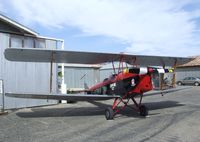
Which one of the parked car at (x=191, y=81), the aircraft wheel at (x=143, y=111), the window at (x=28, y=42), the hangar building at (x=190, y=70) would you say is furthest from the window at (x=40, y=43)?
the hangar building at (x=190, y=70)

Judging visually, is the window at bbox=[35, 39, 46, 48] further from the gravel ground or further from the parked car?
the parked car

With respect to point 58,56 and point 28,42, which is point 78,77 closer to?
point 28,42

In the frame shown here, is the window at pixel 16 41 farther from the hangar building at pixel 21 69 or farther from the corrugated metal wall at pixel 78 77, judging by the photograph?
the corrugated metal wall at pixel 78 77

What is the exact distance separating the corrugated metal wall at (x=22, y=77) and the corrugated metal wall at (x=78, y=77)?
33.5 ft

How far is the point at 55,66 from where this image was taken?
52.8 feet

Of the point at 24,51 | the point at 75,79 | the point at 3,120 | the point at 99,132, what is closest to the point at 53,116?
the point at 3,120

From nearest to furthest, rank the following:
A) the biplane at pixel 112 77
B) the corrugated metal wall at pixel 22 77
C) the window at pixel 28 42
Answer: the biplane at pixel 112 77, the corrugated metal wall at pixel 22 77, the window at pixel 28 42

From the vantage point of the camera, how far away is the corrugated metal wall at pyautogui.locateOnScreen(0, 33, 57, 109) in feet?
42.6

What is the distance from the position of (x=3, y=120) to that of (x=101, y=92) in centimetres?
461

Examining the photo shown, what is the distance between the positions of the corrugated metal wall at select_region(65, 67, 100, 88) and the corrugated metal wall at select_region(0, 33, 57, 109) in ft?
33.5

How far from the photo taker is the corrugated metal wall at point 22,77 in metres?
13.0

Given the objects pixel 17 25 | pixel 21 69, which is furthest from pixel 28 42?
pixel 21 69

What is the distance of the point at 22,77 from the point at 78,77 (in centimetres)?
1245

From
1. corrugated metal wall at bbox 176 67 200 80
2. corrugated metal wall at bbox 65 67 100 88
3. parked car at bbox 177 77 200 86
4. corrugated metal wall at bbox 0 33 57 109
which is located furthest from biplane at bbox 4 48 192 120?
corrugated metal wall at bbox 176 67 200 80
